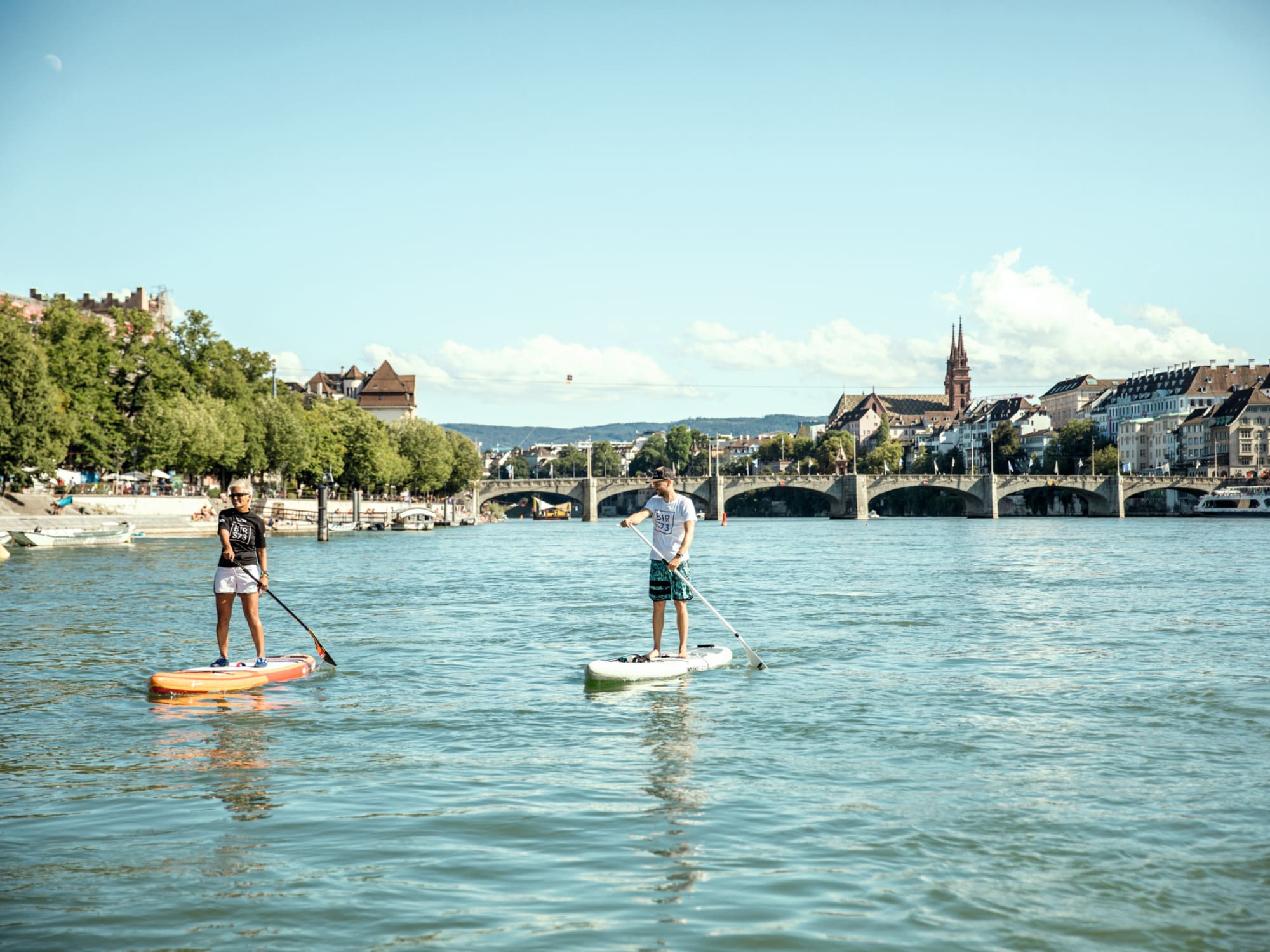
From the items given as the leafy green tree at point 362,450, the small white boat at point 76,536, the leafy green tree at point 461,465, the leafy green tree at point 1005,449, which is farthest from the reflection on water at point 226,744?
the leafy green tree at point 1005,449

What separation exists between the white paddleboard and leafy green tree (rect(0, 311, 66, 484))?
44758 mm

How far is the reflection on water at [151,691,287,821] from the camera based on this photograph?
8.59 m

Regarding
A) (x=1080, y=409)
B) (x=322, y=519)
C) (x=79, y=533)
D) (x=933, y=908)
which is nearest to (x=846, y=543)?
(x=322, y=519)

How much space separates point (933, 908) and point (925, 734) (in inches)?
176

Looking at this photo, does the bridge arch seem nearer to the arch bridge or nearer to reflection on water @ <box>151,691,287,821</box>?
the arch bridge

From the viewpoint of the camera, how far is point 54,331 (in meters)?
62.0

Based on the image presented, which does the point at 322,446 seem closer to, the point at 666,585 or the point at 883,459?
the point at 666,585

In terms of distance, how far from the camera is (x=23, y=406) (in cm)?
5228

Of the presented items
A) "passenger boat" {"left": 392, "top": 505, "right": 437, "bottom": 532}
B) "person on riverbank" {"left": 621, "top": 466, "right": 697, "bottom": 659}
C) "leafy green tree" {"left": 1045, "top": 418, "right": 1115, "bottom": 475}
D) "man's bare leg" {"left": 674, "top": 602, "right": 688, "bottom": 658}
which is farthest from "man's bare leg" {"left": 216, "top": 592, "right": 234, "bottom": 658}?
"leafy green tree" {"left": 1045, "top": 418, "right": 1115, "bottom": 475}

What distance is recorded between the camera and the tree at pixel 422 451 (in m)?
110

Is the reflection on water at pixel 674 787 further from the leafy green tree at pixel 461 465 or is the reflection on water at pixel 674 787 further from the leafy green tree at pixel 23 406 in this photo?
the leafy green tree at pixel 461 465

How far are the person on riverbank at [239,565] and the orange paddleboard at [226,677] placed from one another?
0.15 metres

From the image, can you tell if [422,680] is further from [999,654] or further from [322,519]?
[322,519]

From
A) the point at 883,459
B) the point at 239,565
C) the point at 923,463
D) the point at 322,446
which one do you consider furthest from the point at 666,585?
the point at 923,463
